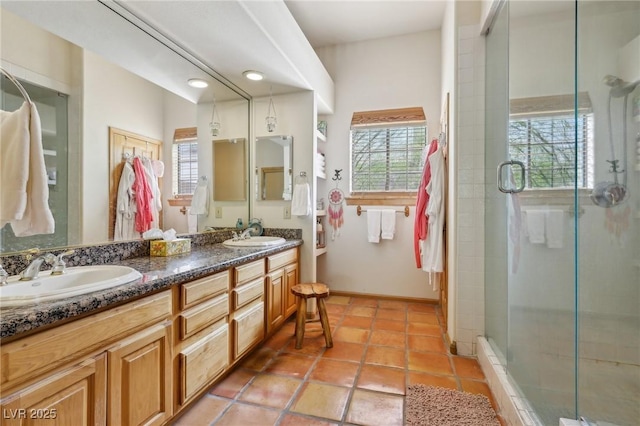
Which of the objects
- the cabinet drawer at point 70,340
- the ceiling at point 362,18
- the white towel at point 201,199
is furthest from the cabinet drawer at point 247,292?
the ceiling at point 362,18

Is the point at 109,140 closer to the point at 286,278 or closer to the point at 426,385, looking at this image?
the point at 286,278

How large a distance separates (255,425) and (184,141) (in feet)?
6.12

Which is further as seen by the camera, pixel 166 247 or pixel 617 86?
pixel 166 247

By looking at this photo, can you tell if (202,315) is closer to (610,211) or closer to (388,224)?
(610,211)

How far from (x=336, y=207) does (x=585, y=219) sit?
241cm

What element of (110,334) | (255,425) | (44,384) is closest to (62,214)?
(110,334)

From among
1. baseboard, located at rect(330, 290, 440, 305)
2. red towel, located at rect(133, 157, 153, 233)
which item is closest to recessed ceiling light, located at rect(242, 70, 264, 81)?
red towel, located at rect(133, 157, 153, 233)

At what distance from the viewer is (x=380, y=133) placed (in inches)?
133

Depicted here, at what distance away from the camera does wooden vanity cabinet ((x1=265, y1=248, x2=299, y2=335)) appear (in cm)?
226

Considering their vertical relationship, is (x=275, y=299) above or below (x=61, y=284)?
below

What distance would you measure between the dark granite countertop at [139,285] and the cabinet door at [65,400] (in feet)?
0.58

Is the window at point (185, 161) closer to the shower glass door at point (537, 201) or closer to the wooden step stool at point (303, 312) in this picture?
the wooden step stool at point (303, 312)

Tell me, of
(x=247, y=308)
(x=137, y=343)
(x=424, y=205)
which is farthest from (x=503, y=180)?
(x=137, y=343)

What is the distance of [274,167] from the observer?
292 cm
